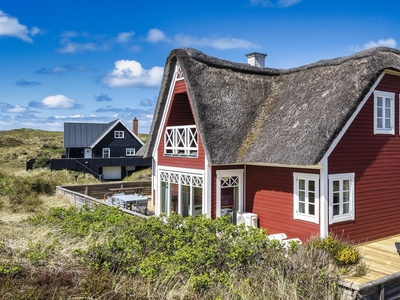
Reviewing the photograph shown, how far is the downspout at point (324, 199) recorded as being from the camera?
35.9 feet

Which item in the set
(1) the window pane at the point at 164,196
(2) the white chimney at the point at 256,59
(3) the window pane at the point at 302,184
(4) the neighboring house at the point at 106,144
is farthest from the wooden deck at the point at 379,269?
(4) the neighboring house at the point at 106,144

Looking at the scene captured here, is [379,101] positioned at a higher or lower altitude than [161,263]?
higher

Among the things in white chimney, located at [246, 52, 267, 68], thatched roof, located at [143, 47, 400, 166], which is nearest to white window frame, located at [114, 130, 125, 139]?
white chimney, located at [246, 52, 267, 68]

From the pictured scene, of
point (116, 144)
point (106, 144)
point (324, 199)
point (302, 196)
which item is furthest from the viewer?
point (116, 144)

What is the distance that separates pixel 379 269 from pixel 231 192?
593 centimetres

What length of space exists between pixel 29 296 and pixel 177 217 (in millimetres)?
4556

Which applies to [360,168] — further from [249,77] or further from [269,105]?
[249,77]

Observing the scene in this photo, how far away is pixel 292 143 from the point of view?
11.5 m

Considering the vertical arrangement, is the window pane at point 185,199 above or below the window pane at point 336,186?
below

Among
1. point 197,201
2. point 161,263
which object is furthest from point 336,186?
point 161,263

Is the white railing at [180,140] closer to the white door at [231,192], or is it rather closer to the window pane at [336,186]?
the white door at [231,192]

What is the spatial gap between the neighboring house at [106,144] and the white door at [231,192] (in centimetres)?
2722

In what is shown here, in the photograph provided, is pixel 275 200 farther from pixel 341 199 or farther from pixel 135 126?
pixel 135 126

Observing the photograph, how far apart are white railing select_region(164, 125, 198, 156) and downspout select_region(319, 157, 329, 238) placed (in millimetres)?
4872
